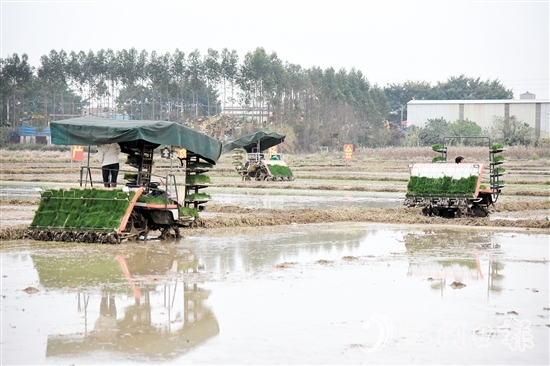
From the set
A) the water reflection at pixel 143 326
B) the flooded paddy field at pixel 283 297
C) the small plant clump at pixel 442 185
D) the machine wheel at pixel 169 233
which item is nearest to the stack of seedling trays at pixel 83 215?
the flooded paddy field at pixel 283 297

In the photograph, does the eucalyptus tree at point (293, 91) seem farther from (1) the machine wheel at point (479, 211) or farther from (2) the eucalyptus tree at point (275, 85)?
(1) the machine wheel at point (479, 211)

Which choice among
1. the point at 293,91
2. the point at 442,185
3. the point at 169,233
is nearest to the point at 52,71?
the point at 293,91

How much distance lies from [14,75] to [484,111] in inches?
2282

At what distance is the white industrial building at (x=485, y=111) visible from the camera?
331ft

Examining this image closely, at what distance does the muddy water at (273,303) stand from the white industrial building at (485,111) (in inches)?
3450

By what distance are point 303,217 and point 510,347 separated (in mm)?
14078

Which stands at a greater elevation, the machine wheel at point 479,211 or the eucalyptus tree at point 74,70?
the eucalyptus tree at point 74,70

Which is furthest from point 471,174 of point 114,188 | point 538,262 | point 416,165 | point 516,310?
point 516,310

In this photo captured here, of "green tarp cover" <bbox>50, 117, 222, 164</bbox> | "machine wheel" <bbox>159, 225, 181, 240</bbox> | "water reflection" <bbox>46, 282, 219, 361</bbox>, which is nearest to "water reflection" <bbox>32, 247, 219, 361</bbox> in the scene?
"water reflection" <bbox>46, 282, 219, 361</bbox>

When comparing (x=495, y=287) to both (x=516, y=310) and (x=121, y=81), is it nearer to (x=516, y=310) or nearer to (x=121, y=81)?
(x=516, y=310)

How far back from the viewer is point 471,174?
23578 mm

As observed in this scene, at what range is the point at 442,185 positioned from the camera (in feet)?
78.2

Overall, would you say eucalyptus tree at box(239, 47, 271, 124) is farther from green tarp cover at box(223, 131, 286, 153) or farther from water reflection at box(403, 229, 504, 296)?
water reflection at box(403, 229, 504, 296)

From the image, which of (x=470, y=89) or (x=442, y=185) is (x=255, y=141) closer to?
(x=442, y=185)
